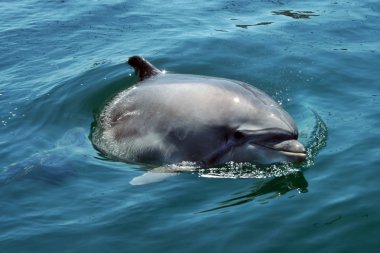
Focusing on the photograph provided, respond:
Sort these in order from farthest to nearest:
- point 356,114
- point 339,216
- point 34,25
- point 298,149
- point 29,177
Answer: point 34,25
point 356,114
point 29,177
point 298,149
point 339,216

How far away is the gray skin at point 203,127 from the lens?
11.2 meters

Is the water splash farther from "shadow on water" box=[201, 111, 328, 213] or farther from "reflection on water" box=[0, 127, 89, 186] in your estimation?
"reflection on water" box=[0, 127, 89, 186]

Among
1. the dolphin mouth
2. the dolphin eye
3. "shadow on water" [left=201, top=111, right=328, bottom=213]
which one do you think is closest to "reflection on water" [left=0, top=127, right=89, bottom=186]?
"shadow on water" [left=201, top=111, right=328, bottom=213]

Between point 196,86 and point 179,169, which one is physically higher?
point 196,86

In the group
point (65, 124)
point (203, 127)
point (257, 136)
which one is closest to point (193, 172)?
point (203, 127)

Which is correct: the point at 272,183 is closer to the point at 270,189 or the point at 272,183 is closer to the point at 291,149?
the point at 270,189

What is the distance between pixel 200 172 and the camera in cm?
1135

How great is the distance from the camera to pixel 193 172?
37.3 ft

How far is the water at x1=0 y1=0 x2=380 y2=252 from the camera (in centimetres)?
958

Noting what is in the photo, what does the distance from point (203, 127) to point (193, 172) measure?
2.61 feet

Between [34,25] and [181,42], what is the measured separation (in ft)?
18.6

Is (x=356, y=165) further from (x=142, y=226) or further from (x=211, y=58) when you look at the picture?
(x=211, y=58)

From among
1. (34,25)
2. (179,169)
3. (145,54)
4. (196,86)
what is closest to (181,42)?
(145,54)

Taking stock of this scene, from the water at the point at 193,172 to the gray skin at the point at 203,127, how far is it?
1.22 ft
